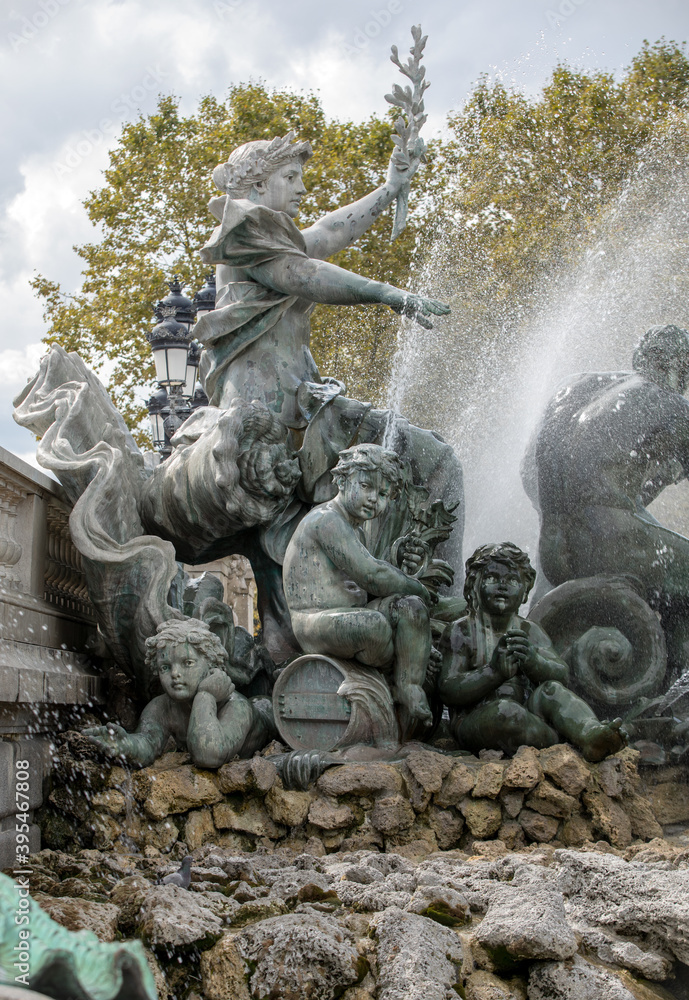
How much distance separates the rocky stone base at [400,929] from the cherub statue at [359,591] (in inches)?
48.4

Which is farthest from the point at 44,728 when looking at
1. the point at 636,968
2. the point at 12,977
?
the point at 12,977

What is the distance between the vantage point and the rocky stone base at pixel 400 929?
2.84 metres

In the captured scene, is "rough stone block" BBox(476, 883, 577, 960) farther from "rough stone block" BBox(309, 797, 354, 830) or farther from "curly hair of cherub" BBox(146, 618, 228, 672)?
"curly hair of cherub" BBox(146, 618, 228, 672)

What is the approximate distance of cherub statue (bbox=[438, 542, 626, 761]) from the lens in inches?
181

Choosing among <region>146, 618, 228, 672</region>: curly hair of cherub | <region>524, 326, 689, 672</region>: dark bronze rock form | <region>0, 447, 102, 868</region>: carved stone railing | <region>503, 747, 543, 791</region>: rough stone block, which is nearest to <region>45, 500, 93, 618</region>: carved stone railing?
<region>0, 447, 102, 868</region>: carved stone railing

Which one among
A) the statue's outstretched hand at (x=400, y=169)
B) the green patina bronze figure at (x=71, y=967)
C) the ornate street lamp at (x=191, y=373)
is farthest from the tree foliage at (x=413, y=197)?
the green patina bronze figure at (x=71, y=967)

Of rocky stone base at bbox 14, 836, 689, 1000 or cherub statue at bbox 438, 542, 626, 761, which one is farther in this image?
cherub statue at bbox 438, 542, 626, 761

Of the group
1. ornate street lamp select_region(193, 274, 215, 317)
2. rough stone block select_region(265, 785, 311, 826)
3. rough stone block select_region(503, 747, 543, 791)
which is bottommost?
rough stone block select_region(265, 785, 311, 826)

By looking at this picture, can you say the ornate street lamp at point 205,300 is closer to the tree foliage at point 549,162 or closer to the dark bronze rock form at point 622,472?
the dark bronze rock form at point 622,472

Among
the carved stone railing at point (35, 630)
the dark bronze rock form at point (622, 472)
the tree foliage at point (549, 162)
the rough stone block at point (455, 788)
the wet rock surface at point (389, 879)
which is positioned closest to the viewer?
the wet rock surface at point (389, 879)

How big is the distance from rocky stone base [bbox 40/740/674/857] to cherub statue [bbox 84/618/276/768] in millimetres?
97

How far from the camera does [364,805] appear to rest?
4375mm

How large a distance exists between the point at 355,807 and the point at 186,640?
0.98m

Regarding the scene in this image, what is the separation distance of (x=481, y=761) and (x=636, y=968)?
1.59 meters
